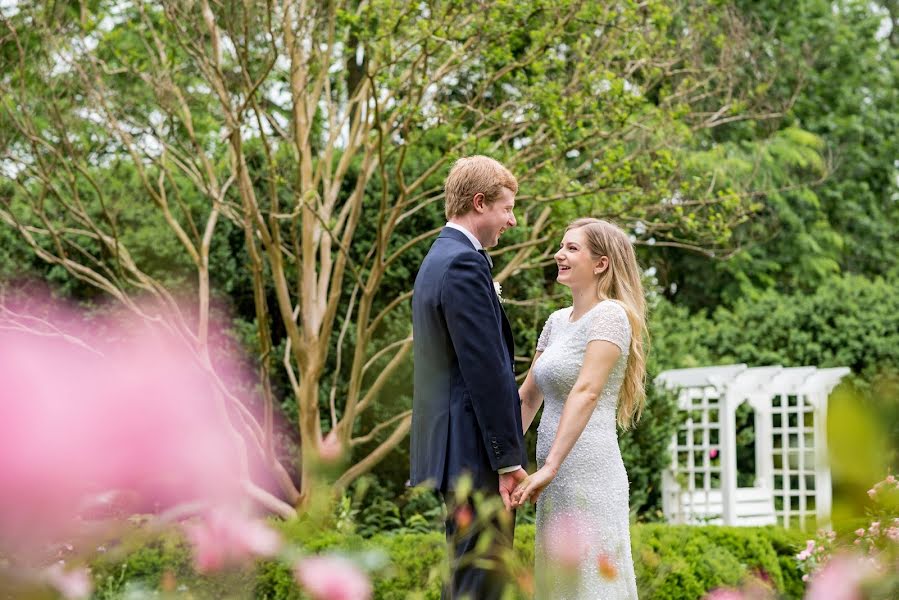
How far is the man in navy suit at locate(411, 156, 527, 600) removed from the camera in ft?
9.45

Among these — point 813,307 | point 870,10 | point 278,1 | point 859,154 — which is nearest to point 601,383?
point 278,1

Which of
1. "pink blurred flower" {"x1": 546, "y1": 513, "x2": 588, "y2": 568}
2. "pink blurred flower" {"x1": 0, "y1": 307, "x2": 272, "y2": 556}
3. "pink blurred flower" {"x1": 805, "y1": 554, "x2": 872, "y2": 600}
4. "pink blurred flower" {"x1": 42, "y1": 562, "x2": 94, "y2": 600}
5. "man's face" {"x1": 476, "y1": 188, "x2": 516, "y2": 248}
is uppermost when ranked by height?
"man's face" {"x1": 476, "y1": 188, "x2": 516, "y2": 248}

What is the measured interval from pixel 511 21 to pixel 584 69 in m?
0.60

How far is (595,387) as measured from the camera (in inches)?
120

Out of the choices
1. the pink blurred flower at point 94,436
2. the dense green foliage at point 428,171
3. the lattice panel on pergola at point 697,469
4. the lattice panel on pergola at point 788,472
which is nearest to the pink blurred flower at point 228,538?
the pink blurred flower at point 94,436

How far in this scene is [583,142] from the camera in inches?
276

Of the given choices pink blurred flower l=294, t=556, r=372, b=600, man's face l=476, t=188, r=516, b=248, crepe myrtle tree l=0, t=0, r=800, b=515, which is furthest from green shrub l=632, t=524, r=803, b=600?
pink blurred flower l=294, t=556, r=372, b=600

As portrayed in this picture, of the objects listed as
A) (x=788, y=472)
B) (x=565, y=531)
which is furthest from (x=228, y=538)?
(x=788, y=472)

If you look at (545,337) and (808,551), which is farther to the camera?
(808,551)

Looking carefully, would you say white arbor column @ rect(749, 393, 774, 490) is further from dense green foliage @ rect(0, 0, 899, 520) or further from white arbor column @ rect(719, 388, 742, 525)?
dense green foliage @ rect(0, 0, 899, 520)

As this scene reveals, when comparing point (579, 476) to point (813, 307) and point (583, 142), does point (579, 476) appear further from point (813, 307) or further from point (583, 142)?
point (813, 307)

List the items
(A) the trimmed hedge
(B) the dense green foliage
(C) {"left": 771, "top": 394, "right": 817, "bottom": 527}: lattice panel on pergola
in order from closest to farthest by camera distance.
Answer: (A) the trimmed hedge
(B) the dense green foliage
(C) {"left": 771, "top": 394, "right": 817, "bottom": 527}: lattice panel on pergola

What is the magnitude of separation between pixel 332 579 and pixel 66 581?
0.18 m

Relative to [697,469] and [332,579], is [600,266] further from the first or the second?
[697,469]
